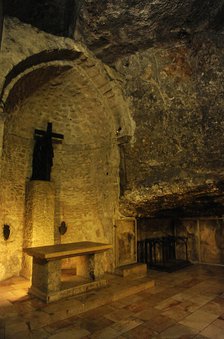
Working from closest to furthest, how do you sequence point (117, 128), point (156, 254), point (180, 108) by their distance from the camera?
1. point (180, 108)
2. point (117, 128)
3. point (156, 254)

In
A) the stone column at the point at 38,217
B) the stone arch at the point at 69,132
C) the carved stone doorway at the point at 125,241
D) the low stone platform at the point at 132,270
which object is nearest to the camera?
the stone arch at the point at 69,132

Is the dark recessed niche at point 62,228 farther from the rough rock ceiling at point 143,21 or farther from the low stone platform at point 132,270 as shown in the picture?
the rough rock ceiling at point 143,21

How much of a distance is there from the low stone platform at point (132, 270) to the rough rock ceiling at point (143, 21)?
5.18 m

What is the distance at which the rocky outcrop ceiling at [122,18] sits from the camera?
15.5 feet

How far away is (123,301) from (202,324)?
1.44 m

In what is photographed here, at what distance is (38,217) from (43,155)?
165 centimetres

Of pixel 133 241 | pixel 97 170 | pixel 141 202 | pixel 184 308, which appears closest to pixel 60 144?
pixel 97 170

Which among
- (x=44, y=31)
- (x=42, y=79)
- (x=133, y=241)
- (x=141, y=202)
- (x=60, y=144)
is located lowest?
(x=133, y=241)

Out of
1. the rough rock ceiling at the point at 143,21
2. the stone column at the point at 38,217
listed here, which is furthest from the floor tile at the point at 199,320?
the rough rock ceiling at the point at 143,21

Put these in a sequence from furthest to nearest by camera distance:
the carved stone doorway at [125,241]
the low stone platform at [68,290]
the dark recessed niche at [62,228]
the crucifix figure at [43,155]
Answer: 1. the dark recessed niche at [62,228]
2. the crucifix figure at [43,155]
3. the carved stone doorway at [125,241]
4. the low stone platform at [68,290]

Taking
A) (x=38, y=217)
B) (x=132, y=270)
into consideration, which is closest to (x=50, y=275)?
(x=38, y=217)

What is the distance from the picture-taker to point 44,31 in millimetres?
5090

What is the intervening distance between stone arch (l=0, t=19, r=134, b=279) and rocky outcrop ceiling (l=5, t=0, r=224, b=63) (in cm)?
31

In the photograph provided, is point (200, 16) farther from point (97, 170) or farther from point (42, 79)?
point (97, 170)
